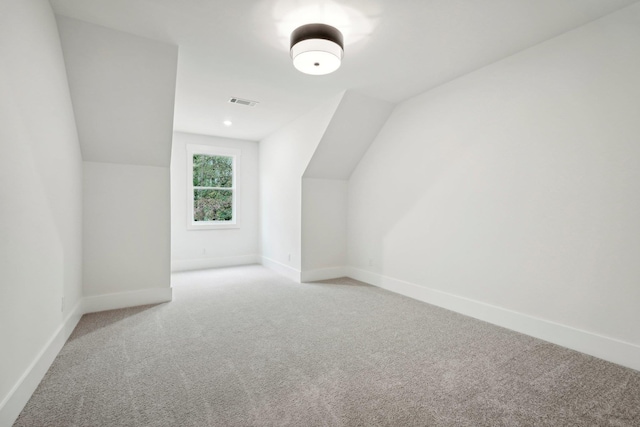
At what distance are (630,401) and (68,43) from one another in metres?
4.69

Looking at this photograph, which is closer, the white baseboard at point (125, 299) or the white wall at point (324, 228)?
the white baseboard at point (125, 299)

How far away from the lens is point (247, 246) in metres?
6.17

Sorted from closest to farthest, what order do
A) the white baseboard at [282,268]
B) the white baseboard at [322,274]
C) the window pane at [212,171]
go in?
the white baseboard at [322,274], the white baseboard at [282,268], the window pane at [212,171]

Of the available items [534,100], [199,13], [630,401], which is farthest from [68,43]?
[630,401]

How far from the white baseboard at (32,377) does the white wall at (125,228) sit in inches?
28.9

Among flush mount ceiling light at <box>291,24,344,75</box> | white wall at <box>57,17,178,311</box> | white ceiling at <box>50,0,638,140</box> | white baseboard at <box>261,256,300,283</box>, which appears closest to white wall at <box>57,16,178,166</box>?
white wall at <box>57,17,178,311</box>

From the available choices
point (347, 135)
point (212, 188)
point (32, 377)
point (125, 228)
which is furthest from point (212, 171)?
point (32, 377)

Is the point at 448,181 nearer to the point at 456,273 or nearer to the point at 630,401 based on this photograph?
the point at 456,273

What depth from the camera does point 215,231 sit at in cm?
585

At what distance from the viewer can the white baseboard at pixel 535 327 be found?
2176 millimetres

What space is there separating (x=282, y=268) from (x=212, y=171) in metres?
2.46

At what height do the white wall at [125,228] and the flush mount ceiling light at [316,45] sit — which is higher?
the flush mount ceiling light at [316,45]

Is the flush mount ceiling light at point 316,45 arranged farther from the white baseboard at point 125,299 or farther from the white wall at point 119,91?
the white baseboard at point 125,299

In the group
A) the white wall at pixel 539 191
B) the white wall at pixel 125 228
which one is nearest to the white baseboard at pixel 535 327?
the white wall at pixel 539 191
